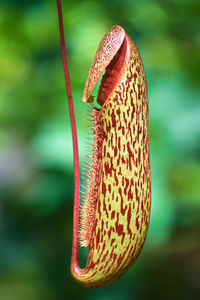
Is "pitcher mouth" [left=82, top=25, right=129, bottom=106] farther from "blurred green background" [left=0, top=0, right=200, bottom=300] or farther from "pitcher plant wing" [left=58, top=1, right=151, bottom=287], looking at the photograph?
"blurred green background" [left=0, top=0, right=200, bottom=300]

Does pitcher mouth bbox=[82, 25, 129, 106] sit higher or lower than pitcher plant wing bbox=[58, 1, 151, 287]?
higher

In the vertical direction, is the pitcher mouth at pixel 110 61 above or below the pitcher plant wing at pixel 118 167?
above

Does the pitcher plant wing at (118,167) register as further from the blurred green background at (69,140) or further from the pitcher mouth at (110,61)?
the blurred green background at (69,140)

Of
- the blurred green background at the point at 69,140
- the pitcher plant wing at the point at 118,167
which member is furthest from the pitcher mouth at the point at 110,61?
the blurred green background at the point at 69,140

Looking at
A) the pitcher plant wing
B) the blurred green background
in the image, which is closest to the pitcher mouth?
the pitcher plant wing

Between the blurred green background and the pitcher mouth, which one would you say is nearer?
the pitcher mouth

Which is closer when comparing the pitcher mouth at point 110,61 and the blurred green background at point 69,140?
the pitcher mouth at point 110,61

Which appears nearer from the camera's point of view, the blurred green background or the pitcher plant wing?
the pitcher plant wing

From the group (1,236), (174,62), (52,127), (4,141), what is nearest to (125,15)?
(174,62)

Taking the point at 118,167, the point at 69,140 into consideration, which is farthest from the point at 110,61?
the point at 69,140
